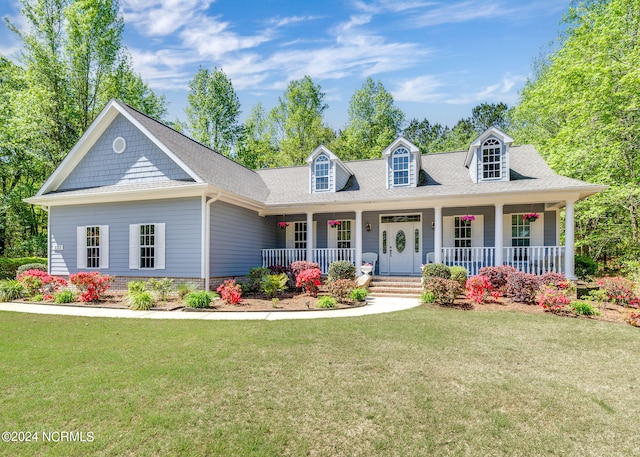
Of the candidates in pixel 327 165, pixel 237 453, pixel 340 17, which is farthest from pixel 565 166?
pixel 237 453

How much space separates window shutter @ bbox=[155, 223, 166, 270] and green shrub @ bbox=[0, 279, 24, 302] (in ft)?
Result: 14.6

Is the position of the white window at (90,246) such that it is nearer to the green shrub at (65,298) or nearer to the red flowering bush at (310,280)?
the green shrub at (65,298)

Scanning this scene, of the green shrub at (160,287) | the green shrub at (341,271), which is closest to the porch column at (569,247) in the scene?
the green shrub at (341,271)

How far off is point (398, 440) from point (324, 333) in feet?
11.6

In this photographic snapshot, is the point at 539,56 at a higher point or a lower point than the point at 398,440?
higher

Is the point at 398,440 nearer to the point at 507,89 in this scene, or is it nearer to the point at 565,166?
the point at 565,166

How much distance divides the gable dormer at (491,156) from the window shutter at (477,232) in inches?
61.2

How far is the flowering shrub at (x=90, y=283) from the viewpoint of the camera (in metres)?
10.4

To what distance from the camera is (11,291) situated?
11125mm

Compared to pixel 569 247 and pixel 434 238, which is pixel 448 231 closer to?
pixel 434 238

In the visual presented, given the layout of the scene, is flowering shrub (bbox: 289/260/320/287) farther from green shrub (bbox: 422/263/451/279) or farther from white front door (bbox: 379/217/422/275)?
green shrub (bbox: 422/263/451/279)

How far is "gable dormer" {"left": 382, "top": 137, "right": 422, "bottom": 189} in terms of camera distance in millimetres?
13820

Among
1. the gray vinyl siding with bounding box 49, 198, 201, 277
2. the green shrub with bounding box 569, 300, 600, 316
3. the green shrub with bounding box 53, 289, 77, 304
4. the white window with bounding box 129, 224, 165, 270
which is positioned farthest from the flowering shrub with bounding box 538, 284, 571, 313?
the green shrub with bounding box 53, 289, 77, 304

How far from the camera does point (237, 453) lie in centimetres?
279
